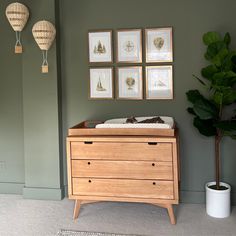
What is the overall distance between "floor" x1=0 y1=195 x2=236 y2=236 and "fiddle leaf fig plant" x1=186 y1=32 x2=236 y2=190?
1.23ft

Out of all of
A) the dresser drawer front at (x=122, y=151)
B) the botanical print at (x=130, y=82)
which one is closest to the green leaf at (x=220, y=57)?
the dresser drawer front at (x=122, y=151)

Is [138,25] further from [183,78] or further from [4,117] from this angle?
[4,117]

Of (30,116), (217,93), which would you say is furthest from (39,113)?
(217,93)

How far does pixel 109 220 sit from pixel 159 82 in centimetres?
141

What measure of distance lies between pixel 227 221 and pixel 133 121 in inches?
47.5

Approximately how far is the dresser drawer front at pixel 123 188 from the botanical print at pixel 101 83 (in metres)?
0.95

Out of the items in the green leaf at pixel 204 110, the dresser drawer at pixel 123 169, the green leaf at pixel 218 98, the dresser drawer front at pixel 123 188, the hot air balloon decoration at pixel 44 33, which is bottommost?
the dresser drawer front at pixel 123 188

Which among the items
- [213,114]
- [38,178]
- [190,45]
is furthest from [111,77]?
[38,178]

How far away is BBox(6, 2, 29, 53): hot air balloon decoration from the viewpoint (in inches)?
120

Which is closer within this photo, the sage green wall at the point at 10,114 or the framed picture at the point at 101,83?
the framed picture at the point at 101,83

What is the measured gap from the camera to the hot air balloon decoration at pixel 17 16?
10.0 feet

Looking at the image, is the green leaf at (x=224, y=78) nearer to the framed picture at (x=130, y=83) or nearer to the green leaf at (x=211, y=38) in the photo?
the green leaf at (x=211, y=38)

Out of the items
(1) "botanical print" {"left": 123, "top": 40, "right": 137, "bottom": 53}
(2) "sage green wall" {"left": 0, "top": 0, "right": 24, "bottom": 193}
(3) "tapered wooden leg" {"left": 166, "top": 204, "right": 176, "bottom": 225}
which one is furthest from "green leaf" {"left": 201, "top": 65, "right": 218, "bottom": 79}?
(2) "sage green wall" {"left": 0, "top": 0, "right": 24, "bottom": 193}

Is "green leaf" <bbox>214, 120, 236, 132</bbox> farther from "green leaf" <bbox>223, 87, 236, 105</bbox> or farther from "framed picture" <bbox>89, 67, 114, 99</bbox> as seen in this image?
"framed picture" <bbox>89, 67, 114, 99</bbox>
